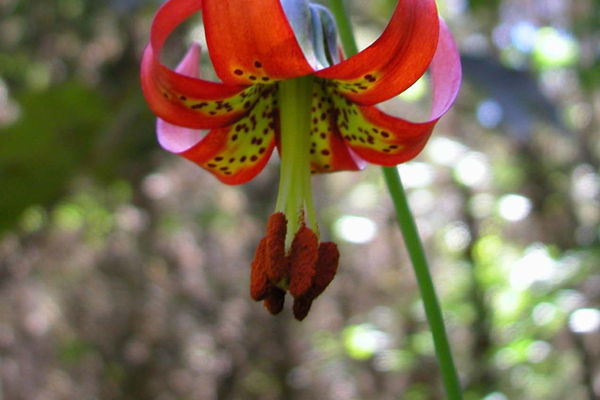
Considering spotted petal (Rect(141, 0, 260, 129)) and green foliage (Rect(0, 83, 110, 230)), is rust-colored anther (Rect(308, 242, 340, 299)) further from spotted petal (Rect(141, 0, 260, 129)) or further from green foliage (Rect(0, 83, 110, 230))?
green foliage (Rect(0, 83, 110, 230))

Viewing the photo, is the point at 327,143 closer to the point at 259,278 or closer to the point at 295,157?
the point at 295,157

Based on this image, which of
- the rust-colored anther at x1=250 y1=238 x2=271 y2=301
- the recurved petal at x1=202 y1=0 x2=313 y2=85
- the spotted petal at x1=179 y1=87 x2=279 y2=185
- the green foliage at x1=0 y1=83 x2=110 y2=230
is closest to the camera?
the recurved petal at x1=202 y1=0 x2=313 y2=85

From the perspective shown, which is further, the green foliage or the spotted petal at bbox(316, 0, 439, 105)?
the green foliage

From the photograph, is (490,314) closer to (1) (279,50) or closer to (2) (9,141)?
(2) (9,141)

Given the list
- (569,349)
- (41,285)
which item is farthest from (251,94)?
(41,285)

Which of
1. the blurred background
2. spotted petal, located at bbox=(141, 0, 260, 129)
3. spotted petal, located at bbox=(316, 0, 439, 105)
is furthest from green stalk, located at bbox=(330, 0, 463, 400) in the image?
the blurred background

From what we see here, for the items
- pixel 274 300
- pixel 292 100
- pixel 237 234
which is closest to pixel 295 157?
pixel 292 100

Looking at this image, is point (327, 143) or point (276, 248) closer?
point (276, 248)
